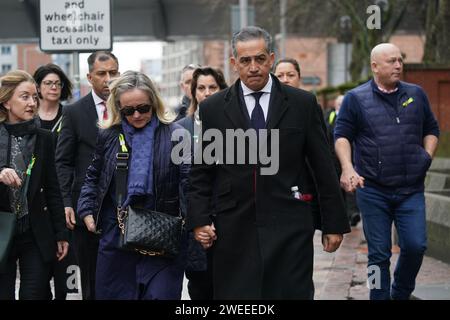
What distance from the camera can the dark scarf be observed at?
21.6 ft

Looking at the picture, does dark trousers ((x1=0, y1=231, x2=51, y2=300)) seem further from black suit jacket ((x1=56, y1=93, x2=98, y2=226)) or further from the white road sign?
the white road sign

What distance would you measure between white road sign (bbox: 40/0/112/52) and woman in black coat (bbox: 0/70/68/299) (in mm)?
3218

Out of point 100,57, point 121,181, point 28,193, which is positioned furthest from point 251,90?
point 100,57

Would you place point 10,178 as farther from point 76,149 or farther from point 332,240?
point 332,240

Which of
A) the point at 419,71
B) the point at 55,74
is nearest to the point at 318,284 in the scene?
the point at 55,74

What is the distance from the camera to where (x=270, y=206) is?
6.26 m

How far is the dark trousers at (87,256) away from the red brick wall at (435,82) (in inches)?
472

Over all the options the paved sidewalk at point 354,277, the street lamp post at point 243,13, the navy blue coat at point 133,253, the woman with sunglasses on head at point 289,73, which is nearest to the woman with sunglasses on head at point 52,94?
the woman with sunglasses on head at point 289,73

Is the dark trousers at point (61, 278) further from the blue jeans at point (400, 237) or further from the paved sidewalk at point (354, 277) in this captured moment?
the blue jeans at point (400, 237)

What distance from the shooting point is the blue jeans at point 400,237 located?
8.27 metres

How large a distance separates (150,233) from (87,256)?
62.8 inches

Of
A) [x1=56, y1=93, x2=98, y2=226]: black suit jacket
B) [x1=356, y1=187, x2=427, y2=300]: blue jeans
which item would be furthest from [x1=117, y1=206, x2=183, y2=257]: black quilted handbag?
[x1=356, y1=187, x2=427, y2=300]: blue jeans

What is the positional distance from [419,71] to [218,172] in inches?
527

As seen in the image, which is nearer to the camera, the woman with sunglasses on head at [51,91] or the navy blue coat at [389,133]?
the navy blue coat at [389,133]
